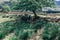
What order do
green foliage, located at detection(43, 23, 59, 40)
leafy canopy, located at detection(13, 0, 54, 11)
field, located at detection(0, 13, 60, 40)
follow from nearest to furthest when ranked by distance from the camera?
green foliage, located at detection(43, 23, 59, 40), field, located at detection(0, 13, 60, 40), leafy canopy, located at detection(13, 0, 54, 11)

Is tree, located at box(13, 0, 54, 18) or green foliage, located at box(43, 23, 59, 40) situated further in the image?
tree, located at box(13, 0, 54, 18)

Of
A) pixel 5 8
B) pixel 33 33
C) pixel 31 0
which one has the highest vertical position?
pixel 31 0

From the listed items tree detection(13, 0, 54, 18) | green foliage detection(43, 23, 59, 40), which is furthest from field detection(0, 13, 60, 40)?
tree detection(13, 0, 54, 18)

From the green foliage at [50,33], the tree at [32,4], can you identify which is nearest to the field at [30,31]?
the green foliage at [50,33]

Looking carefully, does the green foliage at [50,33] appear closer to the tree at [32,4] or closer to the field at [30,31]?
the field at [30,31]

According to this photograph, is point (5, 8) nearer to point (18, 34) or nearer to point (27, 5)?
point (27, 5)

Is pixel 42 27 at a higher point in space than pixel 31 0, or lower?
lower

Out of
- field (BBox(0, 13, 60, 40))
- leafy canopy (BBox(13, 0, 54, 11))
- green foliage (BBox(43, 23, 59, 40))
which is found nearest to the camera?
green foliage (BBox(43, 23, 59, 40))

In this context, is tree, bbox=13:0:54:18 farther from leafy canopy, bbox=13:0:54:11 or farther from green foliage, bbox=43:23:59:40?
green foliage, bbox=43:23:59:40

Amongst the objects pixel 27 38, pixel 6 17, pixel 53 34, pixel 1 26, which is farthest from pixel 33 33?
pixel 6 17

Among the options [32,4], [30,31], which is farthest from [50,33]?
[32,4]

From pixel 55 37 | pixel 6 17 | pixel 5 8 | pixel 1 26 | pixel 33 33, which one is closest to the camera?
pixel 55 37
